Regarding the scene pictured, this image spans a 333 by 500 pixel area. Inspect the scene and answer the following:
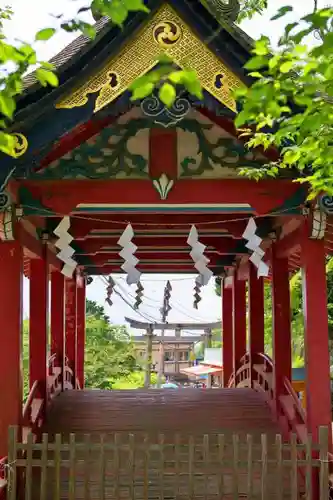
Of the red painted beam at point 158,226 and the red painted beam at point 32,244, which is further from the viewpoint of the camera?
the red painted beam at point 158,226

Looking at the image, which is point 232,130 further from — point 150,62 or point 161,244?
point 161,244

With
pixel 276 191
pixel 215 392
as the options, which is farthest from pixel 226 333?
pixel 276 191

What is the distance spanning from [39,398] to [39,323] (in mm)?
1059

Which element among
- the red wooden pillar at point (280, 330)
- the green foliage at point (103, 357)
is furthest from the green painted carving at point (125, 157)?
the green foliage at point (103, 357)

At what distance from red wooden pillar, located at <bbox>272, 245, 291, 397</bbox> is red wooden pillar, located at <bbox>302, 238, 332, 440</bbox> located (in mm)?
2432

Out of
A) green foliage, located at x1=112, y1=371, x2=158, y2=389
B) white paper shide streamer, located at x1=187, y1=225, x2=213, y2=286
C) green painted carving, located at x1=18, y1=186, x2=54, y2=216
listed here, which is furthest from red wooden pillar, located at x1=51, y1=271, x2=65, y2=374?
green foliage, located at x1=112, y1=371, x2=158, y2=389

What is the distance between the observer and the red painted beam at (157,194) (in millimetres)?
7031

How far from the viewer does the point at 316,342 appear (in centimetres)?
698

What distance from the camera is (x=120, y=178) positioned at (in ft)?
23.1

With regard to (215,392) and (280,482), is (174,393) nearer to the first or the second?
(215,392)

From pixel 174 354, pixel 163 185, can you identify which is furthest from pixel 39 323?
pixel 174 354

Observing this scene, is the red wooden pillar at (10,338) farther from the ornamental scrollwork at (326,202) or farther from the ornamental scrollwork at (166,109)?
the ornamental scrollwork at (326,202)

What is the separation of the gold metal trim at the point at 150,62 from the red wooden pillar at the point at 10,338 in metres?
1.80

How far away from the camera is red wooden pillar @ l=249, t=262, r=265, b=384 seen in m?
11.9
